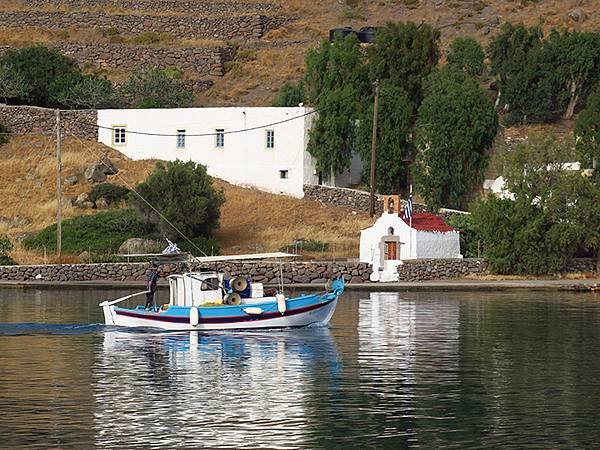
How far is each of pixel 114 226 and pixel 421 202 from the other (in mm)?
16996

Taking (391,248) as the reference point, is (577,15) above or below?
above

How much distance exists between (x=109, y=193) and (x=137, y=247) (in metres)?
9.66

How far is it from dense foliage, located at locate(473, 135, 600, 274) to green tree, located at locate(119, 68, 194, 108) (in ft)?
103

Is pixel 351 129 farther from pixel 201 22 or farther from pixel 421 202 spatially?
pixel 201 22

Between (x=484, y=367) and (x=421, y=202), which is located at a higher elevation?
(x=421, y=202)

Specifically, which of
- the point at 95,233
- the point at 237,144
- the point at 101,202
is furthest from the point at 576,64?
the point at 95,233

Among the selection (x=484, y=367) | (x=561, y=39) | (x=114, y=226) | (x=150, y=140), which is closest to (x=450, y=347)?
(x=484, y=367)

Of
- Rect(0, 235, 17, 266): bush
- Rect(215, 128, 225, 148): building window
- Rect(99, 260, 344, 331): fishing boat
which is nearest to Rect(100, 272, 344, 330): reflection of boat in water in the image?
Rect(99, 260, 344, 331): fishing boat

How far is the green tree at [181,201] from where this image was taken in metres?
74.2

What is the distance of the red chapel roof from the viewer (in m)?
69.7

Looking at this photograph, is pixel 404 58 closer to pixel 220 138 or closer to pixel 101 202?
pixel 220 138

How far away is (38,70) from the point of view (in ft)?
324

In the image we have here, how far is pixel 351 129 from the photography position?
83.9 metres

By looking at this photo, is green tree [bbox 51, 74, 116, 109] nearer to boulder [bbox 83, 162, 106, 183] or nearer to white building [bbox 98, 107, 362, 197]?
white building [bbox 98, 107, 362, 197]
